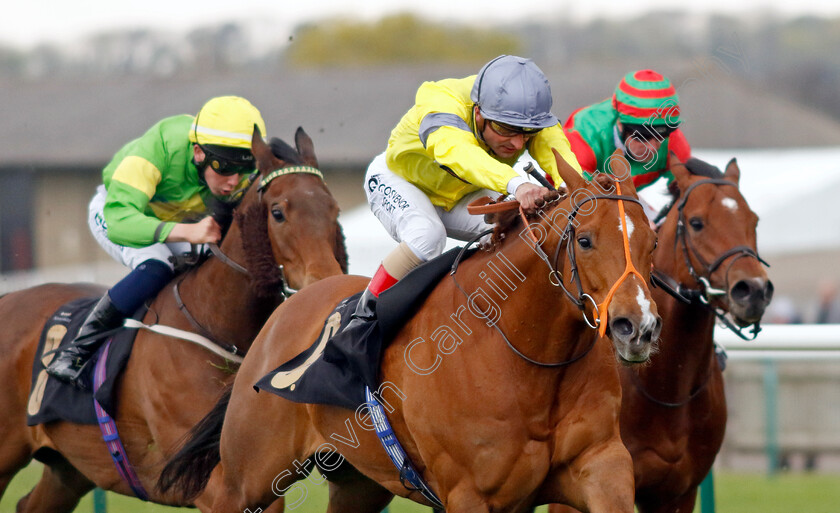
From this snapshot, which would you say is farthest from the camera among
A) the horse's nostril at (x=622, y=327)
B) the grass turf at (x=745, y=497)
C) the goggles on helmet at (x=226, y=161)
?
the grass turf at (x=745, y=497)

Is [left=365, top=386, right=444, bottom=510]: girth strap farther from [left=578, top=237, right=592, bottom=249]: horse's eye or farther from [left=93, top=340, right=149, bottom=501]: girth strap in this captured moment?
[left=93, top=340, right=149, bottom=501]: girth strap

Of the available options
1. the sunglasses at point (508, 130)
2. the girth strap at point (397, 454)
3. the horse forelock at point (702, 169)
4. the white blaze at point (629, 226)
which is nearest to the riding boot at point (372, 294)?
the girth strap at point (397, 454)

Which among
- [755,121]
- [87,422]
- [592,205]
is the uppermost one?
[592,205]

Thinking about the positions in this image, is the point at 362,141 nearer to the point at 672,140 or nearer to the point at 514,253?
the point at 672,140

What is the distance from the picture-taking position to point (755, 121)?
1062 inches

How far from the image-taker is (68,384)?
5.05 metres

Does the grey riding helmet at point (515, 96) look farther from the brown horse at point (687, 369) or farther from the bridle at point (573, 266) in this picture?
the brown horse at point (687, 369)

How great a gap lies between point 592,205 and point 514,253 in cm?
39

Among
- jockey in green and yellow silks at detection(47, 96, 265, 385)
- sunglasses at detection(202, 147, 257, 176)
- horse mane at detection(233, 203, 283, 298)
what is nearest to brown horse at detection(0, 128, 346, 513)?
horse mane at detection(233, 203, 283, 298)

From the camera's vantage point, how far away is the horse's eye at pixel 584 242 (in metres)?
3.09

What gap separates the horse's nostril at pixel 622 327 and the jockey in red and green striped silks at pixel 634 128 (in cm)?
184

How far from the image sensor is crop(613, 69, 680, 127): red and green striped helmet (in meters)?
4.74

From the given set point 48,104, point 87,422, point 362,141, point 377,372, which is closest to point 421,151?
point 377,372

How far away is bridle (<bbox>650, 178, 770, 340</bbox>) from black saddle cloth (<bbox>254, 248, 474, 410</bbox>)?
0.92m
